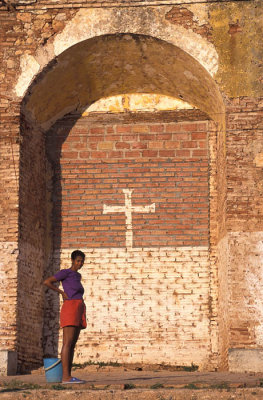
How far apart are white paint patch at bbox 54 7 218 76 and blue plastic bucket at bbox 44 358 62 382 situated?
4.84 m

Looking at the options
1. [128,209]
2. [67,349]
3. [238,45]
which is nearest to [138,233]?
[128,209]

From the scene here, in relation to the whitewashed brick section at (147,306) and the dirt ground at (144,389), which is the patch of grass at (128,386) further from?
the whitewashed brick section at (147,306)

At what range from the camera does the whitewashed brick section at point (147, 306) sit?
12281 mm

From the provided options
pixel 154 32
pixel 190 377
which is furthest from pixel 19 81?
pixel 190 377

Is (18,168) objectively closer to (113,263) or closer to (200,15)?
(113,263)

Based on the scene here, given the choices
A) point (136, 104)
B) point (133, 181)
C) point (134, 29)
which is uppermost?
point (134, 29)

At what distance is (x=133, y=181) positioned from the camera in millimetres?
12867

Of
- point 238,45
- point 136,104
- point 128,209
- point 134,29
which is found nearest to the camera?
point 238,45

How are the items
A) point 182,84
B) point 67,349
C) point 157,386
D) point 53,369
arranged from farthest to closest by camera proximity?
1. point 182,84
2. point 53,369
3. point 67,349
4. point 157,386

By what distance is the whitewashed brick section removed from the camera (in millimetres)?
12281

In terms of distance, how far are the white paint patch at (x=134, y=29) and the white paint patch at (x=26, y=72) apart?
366 mm

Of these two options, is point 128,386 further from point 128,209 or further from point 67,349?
point 128,209

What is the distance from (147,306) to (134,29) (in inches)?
160

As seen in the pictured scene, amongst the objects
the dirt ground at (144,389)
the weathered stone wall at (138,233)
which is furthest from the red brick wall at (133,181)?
the dirt ground at (144,389)
